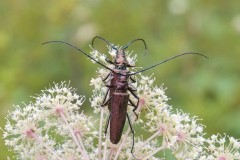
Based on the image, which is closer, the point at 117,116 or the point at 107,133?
the point at 117,116

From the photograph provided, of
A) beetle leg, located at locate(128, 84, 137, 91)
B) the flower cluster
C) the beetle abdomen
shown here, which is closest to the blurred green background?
the flower cluster

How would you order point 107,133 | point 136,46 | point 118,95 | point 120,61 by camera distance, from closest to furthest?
1. point 118,95
2. point 107,133
3. point 120,61
4. point 136,46

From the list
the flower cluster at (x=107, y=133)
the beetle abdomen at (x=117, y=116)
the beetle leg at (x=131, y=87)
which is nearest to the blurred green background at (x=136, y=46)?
the flower cluster at (x=107, y=133)

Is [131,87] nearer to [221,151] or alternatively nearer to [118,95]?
[118,95]

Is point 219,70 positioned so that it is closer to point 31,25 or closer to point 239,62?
point 239,62

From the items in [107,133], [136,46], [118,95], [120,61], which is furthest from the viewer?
[136,46]

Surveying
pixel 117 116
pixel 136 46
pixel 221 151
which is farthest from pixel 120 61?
pixel 136 46

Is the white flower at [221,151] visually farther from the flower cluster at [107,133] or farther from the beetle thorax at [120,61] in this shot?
the beetle thorax at [120,61]
